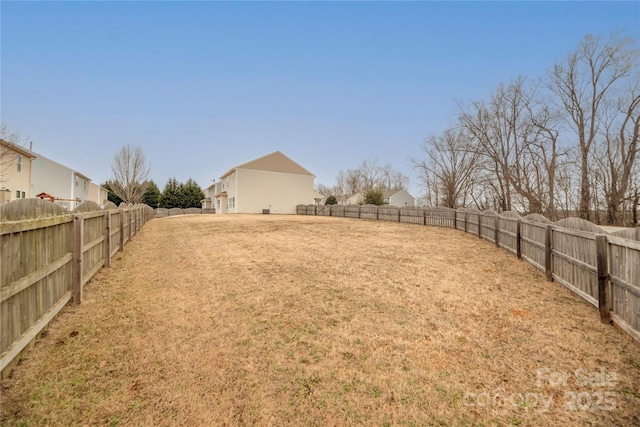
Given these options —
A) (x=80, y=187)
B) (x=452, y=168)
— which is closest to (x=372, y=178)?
(x=452, y=168)

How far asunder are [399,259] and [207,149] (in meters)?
35.4

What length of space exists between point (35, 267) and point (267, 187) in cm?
3306

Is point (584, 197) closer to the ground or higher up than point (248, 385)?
higher up

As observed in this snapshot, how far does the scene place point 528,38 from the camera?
48.1ft

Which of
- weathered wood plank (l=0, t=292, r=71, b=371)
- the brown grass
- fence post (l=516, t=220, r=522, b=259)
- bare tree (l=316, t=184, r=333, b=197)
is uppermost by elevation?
bare tree (l=316, t=184, r=333, b=197)

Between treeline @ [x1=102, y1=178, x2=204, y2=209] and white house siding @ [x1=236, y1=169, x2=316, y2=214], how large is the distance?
12.7m

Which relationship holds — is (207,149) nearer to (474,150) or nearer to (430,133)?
(430,133)

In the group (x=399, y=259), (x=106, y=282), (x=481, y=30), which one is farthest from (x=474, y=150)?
(x=106, y=282)

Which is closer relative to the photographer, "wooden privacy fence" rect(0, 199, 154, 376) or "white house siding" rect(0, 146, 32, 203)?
"wooden privacy fence" rect(0, 199, 154, 376)

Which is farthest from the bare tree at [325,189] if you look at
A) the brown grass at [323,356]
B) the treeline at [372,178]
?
the brown grass at [323,356]

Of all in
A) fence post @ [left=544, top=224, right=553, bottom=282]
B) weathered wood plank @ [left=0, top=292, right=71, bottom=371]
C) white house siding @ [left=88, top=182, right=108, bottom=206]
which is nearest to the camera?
weathered wood plank @ [left=0, top=292, right=71, bottom=371]

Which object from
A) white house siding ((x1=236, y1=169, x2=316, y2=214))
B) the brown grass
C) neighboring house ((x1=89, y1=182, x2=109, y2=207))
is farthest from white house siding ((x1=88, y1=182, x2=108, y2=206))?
the brown grass

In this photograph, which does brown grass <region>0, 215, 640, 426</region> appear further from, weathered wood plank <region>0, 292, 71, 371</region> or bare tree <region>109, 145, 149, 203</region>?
bare tree <region>109, 145, 149, 203</region>

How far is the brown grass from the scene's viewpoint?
2416mm
